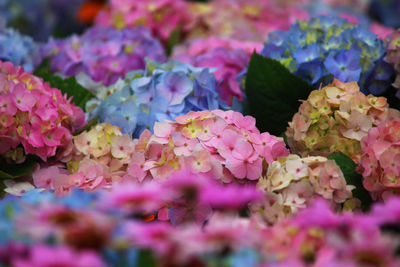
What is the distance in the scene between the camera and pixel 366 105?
1.13 meters

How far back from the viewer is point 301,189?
96cm

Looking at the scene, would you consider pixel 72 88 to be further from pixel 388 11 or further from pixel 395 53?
pixel 388 11

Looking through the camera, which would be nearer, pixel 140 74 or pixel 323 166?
pixel 323 166

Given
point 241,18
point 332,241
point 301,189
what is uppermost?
point 332,241

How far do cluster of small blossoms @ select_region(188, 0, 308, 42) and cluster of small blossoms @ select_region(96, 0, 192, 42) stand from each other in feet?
0.28

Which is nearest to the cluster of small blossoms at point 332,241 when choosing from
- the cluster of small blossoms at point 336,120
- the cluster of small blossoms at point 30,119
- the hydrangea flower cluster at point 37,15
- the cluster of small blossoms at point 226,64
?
the cluster of small blossoms at point 336,120

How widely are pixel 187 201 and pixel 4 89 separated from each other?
466mm

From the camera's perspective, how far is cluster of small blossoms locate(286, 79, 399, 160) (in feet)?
3.60

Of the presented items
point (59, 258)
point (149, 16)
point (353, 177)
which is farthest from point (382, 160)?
point (149, 16)

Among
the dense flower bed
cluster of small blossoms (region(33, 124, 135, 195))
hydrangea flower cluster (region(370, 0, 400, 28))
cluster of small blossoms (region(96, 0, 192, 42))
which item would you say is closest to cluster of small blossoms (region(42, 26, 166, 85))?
the dense flower bed

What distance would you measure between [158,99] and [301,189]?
1.48 feet

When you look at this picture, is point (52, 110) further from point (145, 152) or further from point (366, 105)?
point (366, 105)

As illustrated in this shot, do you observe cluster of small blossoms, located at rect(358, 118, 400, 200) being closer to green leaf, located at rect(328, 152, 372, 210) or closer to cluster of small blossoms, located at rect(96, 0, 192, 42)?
green leaf, located at rect(328, 152, 372, 210)

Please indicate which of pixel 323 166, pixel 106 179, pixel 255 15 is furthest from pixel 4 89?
pixel 255 15
